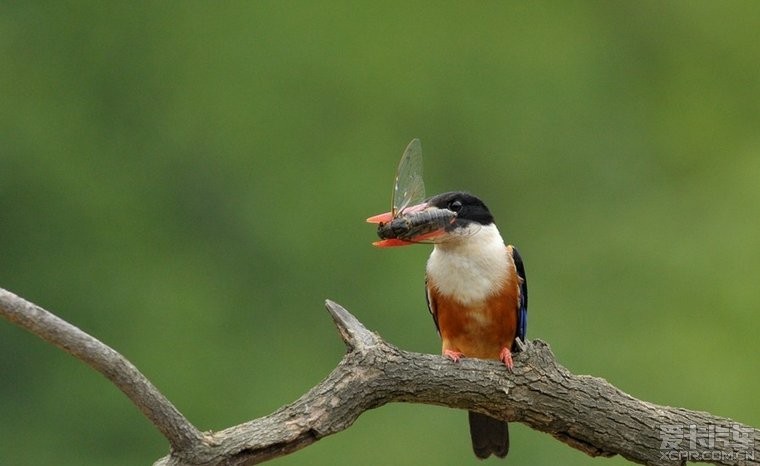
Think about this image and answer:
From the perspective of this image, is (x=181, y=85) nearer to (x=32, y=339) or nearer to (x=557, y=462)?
(x=32, y=339)

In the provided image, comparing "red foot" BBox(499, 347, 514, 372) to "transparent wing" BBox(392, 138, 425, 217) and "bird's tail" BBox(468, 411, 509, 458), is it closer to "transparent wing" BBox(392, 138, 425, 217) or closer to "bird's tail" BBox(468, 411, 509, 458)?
"bird's tail" BBox(468, 411, 509, 458)

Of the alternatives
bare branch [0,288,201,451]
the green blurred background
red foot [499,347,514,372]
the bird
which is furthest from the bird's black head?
the green blurred background

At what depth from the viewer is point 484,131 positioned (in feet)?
25.3

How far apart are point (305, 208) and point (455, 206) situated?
3761 millimetres

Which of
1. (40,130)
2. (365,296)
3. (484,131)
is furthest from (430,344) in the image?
(40,130)

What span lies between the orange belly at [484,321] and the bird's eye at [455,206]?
28cm

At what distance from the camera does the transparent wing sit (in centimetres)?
338

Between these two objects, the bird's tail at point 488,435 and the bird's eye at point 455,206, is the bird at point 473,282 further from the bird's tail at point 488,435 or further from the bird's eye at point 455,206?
the bird's tail at point 488,435

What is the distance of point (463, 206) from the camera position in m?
3.65

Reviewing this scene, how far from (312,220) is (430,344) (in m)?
1.16

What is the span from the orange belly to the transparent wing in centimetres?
39

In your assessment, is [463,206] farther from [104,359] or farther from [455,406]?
[104,359]
